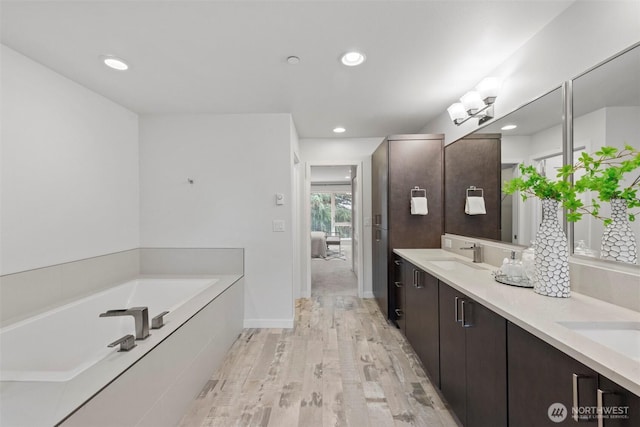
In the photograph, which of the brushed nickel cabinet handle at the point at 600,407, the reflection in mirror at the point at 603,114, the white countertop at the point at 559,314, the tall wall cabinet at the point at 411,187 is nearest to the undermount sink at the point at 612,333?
the white countertop at the point at 559,314

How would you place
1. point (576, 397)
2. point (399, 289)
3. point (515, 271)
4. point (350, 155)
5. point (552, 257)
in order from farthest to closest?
point (350, 155) < point (399, 289) < point (515, 271) < point (552, 257) < point (576, 397)

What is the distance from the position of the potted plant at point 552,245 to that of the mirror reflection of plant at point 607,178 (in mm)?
53

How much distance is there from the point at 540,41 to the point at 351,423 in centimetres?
255

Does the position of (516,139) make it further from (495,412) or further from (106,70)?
(106,70)

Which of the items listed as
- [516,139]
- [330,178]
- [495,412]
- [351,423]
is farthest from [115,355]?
[330,178]

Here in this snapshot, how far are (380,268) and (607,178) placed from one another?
7.61 ft

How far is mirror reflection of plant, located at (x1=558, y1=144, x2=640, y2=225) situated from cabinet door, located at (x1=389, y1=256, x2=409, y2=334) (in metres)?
1.43

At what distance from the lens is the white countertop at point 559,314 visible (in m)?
0.69

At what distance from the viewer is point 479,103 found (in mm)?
2119

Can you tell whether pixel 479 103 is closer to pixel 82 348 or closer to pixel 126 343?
pixel 126 343

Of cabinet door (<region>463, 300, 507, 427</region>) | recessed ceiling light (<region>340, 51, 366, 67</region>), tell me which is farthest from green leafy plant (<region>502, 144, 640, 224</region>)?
recessed ceiling light (<region>340, 51, 366, 67</region>)

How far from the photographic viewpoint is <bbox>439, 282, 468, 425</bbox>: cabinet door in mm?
1437

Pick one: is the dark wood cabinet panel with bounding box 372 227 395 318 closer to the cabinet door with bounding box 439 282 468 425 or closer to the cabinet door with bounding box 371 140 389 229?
the cabinet door with bounding box 371 140 389 229

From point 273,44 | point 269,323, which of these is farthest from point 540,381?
point 269,323
